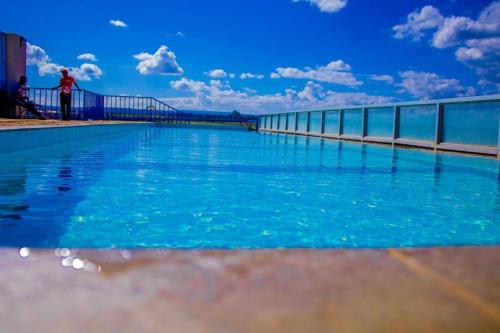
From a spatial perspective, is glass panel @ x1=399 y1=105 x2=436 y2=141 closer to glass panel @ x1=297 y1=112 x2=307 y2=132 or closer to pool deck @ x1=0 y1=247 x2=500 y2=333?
glass panel @ x1=297 y1=112 x2=307 y2=132

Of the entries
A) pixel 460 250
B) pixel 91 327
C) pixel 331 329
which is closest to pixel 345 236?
pixel 460 250

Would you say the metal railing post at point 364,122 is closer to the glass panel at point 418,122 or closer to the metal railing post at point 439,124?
the glass panel at point 418,122

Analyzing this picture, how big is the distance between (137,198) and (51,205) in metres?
0.66

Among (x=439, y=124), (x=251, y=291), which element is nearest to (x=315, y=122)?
(x=439, y=124)

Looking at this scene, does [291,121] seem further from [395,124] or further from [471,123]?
[471,123]

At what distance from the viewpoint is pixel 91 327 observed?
94 cm

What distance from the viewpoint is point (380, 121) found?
44.5 ft

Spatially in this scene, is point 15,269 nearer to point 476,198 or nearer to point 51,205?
point 51,205

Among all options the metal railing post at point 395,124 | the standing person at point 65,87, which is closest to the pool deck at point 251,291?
the metal railing post at point 395,124

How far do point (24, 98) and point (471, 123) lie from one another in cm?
1423

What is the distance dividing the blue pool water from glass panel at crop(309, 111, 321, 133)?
13.2 metres

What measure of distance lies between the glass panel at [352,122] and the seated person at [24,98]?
11.2 meters

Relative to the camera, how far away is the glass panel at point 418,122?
10.9 meters

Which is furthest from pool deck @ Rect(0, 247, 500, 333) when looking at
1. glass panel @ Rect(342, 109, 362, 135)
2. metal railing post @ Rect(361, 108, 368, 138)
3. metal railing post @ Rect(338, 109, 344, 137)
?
metal railing post @ Rect(338, 109, 344, 137)
